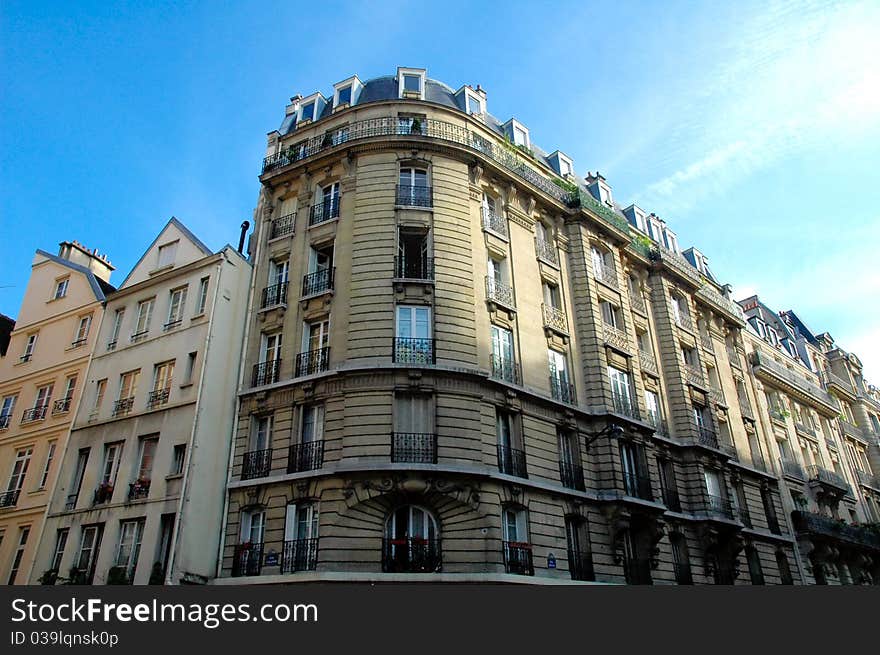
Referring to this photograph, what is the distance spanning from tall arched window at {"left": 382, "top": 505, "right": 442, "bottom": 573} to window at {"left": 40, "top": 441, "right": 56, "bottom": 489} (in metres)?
13.3

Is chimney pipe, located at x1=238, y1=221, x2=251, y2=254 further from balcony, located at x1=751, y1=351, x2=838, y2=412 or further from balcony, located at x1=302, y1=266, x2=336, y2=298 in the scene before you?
balcony, located at x1=751, y1=351, x2=838, y2=412

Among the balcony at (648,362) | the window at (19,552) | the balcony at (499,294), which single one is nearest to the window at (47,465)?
the window at (19,552)

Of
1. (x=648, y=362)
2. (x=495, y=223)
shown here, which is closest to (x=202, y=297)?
(x=495, y=223)

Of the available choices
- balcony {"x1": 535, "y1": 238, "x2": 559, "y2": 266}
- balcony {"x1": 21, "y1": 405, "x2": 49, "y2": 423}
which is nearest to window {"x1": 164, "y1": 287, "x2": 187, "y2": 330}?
balcony {"x1": 21, "y1": 405, "x2": 49, "y2": 423}

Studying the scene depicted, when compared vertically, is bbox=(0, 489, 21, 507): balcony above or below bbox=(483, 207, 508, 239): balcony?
below

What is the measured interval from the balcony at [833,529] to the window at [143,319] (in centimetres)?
2962

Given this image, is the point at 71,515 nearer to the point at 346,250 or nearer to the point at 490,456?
the point at 346,250

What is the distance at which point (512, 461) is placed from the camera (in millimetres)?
20188

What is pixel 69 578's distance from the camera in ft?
66.6

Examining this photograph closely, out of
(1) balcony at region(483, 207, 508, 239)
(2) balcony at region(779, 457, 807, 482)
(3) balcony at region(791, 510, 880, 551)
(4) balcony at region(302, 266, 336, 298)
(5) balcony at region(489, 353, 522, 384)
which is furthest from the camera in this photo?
(2) balcony at region(779, 457, 807, 482)

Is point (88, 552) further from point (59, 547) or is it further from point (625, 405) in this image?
point (625, 405)

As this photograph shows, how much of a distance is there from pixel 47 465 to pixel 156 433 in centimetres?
539

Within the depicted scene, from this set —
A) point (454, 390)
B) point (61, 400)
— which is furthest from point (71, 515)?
point (454, 390)

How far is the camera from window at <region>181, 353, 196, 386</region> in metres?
21.6
